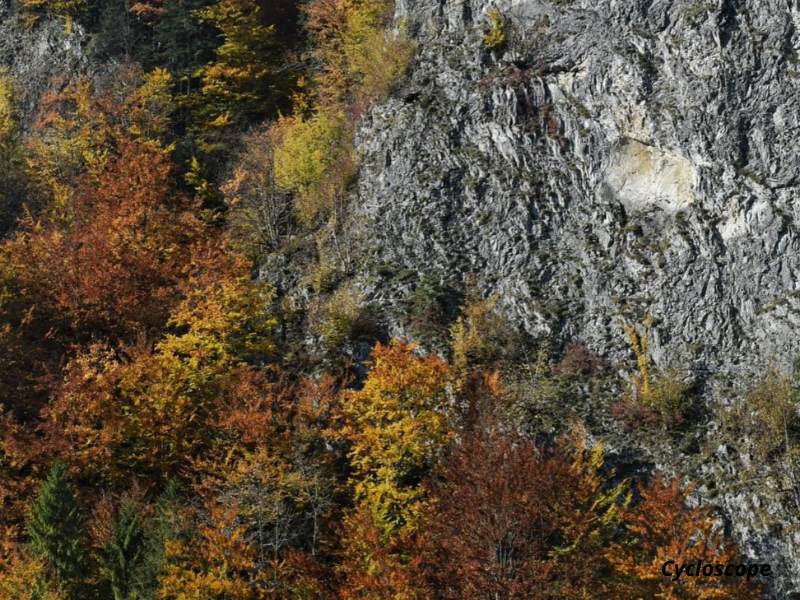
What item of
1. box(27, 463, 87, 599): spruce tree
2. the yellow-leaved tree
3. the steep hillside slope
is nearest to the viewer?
box(27, 463, 87, 599): spruce tree

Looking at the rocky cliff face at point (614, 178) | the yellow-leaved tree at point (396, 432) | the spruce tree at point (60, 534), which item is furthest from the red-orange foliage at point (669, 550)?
the spruce tree at point (60, 534)

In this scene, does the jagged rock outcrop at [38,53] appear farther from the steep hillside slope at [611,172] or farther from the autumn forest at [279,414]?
the steep hillside slope at [611,172]

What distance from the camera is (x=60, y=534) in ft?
66.6

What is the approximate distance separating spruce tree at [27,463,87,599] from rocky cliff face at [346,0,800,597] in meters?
11.1

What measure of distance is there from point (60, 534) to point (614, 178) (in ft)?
62.5

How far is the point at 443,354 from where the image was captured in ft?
84.6

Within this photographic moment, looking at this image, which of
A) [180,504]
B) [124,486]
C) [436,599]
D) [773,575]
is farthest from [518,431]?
[124,486]

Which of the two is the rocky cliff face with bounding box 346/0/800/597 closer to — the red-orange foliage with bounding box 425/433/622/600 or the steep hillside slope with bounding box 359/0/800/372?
the steep hillside slope with bounding box 359/0/800/372

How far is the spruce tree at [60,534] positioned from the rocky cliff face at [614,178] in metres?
11.1

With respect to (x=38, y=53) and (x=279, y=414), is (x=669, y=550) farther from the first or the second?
(x=38, y=53)

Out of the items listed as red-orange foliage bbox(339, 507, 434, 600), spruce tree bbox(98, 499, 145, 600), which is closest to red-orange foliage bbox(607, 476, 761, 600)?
red-orange foliage bbox(339, 507, 434, 600)

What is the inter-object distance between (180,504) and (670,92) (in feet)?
61.9

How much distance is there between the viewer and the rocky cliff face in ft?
81.9

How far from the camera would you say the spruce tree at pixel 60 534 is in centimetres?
2003
